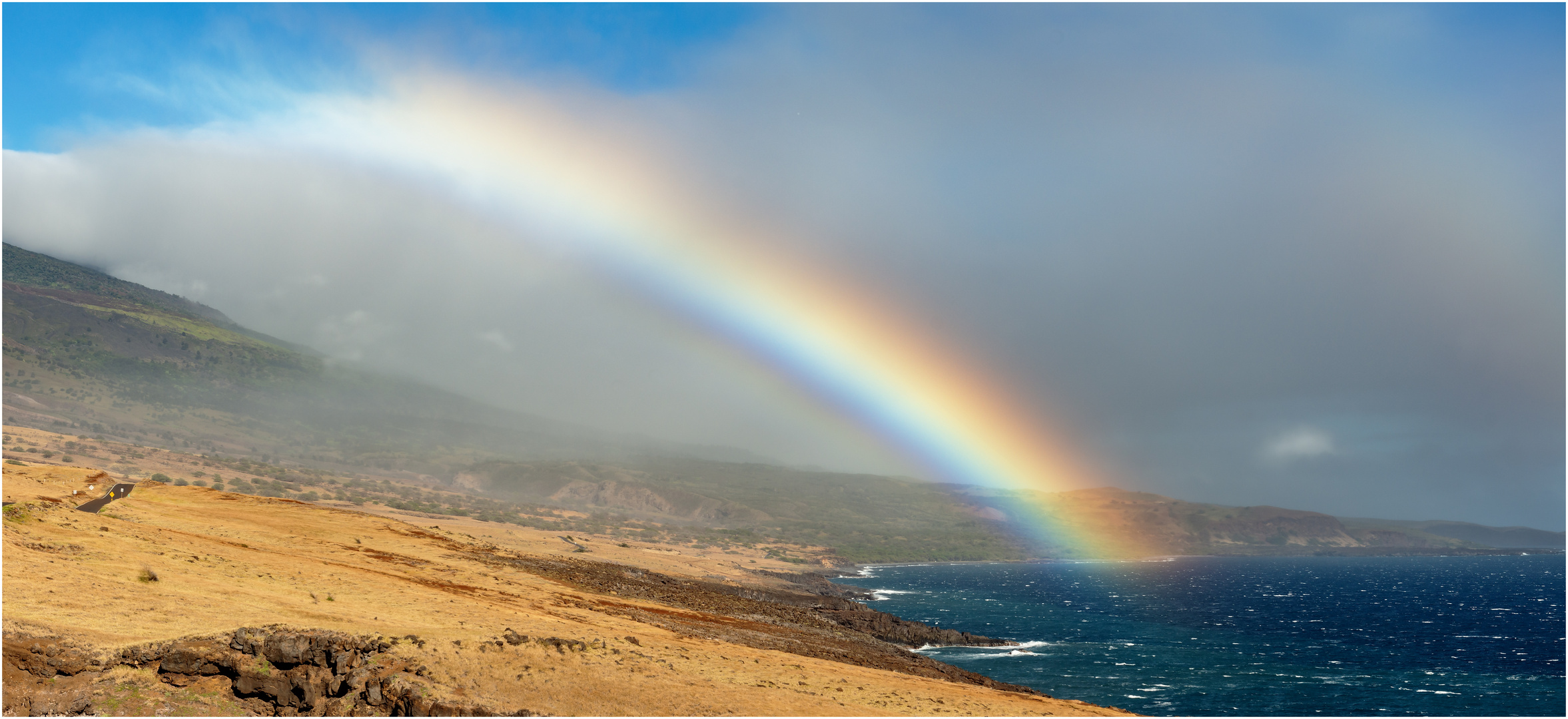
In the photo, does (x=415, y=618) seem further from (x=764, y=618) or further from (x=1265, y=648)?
(x=1265, y=648)

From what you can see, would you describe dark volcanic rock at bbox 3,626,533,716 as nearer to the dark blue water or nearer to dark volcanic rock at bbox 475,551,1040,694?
dark volcanic rock at bbox 475,551,1040,694

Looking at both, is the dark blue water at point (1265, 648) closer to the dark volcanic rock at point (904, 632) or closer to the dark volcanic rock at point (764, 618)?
the dark volcanic rock at point (904, 632)

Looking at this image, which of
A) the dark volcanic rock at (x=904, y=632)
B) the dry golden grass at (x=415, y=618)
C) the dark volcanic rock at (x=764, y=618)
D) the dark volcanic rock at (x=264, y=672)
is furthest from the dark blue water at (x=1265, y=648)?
the dark volcanic rock at (x=264, y=672)

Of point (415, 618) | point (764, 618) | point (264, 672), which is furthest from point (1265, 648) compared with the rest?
point (264, 672)

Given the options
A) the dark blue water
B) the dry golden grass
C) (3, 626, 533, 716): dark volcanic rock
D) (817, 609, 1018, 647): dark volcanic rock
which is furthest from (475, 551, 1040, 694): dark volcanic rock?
(3, 626, 533, 716): dark volcanic rock

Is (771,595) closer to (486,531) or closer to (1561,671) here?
(486,531)

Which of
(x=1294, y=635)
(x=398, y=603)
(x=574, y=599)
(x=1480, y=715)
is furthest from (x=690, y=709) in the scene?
(x=1294, y=635)
